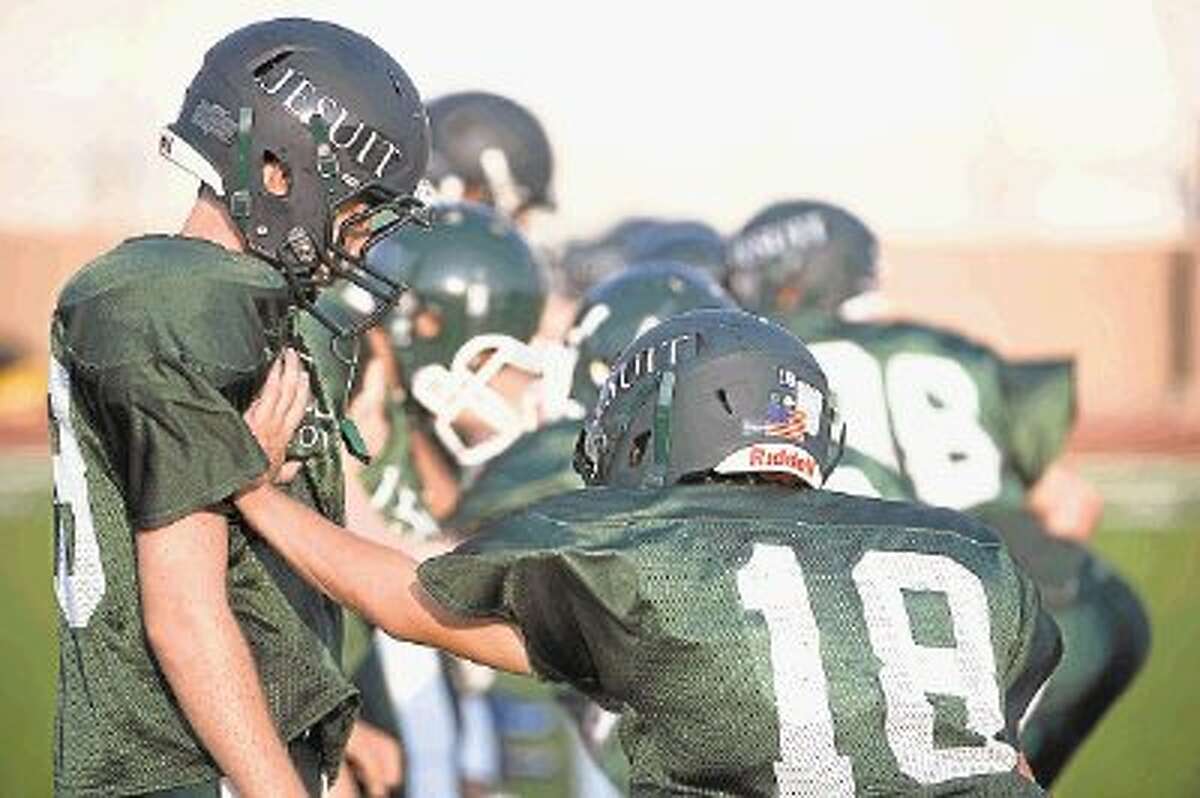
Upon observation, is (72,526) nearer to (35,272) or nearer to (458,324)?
(458,324)

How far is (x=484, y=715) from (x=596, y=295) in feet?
2.71

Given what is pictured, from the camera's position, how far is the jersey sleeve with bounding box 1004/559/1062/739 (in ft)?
9.14

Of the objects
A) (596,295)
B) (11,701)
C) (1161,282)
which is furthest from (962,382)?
(1161,282)

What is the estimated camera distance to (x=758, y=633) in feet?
8.64

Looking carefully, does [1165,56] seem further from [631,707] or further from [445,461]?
[631,707]

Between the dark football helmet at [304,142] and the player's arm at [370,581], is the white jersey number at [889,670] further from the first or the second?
the dark football helmet at [304,142]

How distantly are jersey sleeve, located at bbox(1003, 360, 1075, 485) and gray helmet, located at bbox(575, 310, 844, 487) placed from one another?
2.97 m

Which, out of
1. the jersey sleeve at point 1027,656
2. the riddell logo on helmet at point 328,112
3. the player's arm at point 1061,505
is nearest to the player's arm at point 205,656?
the riddell logo on helmet at point 328,112

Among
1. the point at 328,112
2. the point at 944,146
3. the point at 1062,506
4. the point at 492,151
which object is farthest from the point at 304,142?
the point at 944,146

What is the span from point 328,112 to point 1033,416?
10.3 feet

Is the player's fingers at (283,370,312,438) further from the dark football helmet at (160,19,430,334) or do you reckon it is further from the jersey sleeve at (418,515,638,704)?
the jersey sleeve at (418,515,638,704)

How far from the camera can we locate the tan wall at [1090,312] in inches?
650

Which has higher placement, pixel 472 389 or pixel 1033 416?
pixel 472 389

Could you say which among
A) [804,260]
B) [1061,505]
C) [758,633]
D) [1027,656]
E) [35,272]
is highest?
[758,633]
